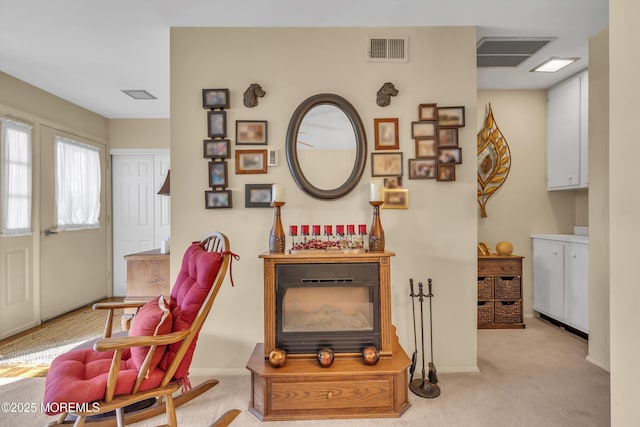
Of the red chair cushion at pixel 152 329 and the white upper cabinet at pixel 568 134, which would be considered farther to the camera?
the white upper cabinet at pixel 568 134

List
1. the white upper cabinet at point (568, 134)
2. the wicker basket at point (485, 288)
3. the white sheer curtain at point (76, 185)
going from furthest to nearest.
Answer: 1. the white sheer curtain at point (76, 185)
2. the wicker basket at point (485, 288)
3. the white upper cabinet at point (568, 134)

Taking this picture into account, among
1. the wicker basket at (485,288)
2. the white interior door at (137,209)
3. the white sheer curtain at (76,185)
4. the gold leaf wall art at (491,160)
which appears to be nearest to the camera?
the wicker basket at (485,288)

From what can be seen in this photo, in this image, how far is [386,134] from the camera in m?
2.83

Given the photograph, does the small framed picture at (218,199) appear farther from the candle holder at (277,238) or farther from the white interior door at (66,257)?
the white interior door at (66,257)

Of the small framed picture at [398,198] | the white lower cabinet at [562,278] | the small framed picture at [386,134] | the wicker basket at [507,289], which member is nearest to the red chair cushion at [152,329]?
the small framed picture at [398,198]

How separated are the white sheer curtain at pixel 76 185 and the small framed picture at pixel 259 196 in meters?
3.13

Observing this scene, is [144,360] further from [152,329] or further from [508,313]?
[508,313]

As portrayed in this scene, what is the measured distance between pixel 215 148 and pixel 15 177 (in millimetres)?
2610

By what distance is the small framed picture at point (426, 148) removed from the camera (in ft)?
9.27

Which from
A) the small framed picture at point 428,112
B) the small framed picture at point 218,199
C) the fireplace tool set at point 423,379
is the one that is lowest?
the fireplace tool set at point 423,379

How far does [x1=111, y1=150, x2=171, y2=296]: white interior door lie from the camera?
553 cm

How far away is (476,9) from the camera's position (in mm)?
2594

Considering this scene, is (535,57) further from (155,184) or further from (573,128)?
(155,184)

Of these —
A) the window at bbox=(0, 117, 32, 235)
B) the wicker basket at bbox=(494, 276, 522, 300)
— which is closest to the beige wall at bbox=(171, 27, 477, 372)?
the wicker basket at bbox=(494, 276, 522, 300)
